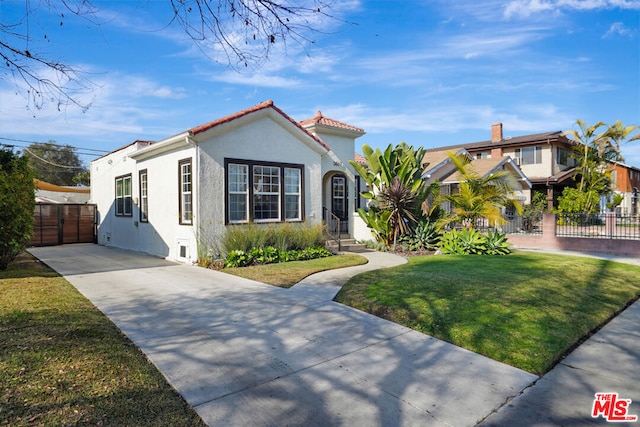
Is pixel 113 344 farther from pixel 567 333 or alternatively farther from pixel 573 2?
pixel 573 2

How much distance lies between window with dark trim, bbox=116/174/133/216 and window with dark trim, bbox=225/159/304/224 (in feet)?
20.7

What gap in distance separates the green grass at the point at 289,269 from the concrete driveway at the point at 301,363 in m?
1.25

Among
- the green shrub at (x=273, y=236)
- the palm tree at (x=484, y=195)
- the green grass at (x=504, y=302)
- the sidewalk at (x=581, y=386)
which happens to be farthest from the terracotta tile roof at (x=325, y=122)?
the sidewalk at (x=581, y=386)

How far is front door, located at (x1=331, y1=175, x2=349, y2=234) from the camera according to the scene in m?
16.6

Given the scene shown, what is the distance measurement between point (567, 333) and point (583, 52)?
Answer: 10096mm

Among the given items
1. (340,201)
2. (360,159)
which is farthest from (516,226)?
(340,201)

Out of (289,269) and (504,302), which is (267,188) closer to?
(289,269)

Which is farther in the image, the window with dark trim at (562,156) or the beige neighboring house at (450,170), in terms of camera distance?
the window with dark trim at (562,156)

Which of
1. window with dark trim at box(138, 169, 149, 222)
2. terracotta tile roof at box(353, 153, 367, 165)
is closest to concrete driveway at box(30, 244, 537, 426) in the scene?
window with dark trim at box(138, 169, 149, 222)

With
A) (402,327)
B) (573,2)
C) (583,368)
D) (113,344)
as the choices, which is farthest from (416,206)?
(113,344)

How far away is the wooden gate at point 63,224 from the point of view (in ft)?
59.0

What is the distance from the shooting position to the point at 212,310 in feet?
21.3

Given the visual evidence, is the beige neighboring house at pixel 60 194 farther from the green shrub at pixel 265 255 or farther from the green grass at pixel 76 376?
the green grass at pixel 76 376

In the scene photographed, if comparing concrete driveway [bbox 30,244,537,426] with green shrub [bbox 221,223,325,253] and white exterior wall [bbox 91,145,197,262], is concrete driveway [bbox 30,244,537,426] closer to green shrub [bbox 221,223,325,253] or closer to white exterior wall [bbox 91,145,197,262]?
green shrub [bbox 221,223,325,253]
